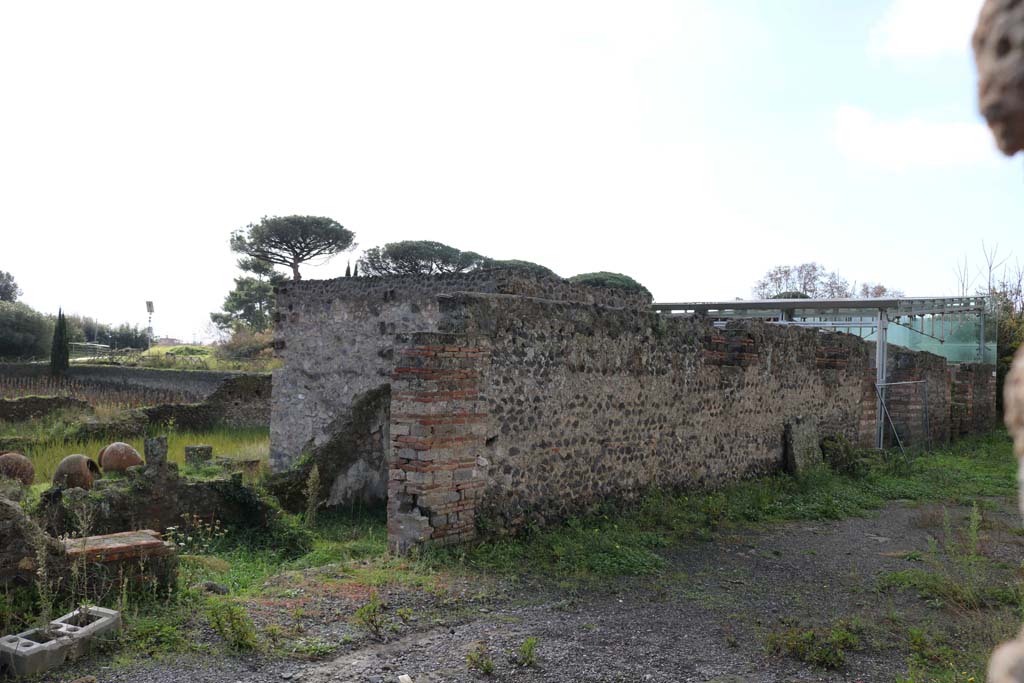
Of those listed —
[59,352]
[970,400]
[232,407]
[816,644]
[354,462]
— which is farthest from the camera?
[59,352]

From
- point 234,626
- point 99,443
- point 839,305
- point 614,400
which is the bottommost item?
point 234,626

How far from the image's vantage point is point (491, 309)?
7461 millimetres

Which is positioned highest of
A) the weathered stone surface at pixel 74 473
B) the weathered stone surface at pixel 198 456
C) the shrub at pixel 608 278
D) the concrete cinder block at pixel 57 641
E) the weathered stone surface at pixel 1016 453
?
the shrub at pixel 608 278

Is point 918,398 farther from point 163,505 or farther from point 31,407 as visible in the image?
point 31,407

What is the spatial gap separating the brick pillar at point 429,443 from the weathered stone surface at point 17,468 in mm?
6653

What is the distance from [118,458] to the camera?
11.6 meters

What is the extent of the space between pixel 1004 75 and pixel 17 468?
1234 cm

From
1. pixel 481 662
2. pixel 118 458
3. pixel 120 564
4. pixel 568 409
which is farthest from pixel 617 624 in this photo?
pixel 118 458

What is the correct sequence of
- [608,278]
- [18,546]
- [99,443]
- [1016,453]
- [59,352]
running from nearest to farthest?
[1016,453], [18,546], [99,443], [59,352], [608,278]

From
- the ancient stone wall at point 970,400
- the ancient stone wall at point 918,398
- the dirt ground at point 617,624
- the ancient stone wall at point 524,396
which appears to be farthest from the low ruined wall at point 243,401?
the ancient stone wall at point 970,400

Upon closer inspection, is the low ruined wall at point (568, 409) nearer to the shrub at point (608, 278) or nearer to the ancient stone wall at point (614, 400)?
the ancient stone wall at point (614, 400)

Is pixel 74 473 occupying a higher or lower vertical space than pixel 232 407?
lower

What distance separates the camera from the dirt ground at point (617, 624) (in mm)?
4598

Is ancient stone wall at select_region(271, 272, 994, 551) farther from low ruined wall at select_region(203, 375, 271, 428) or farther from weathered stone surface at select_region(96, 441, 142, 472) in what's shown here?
low ruined wall at select_region(203, 375, 271, 428)
